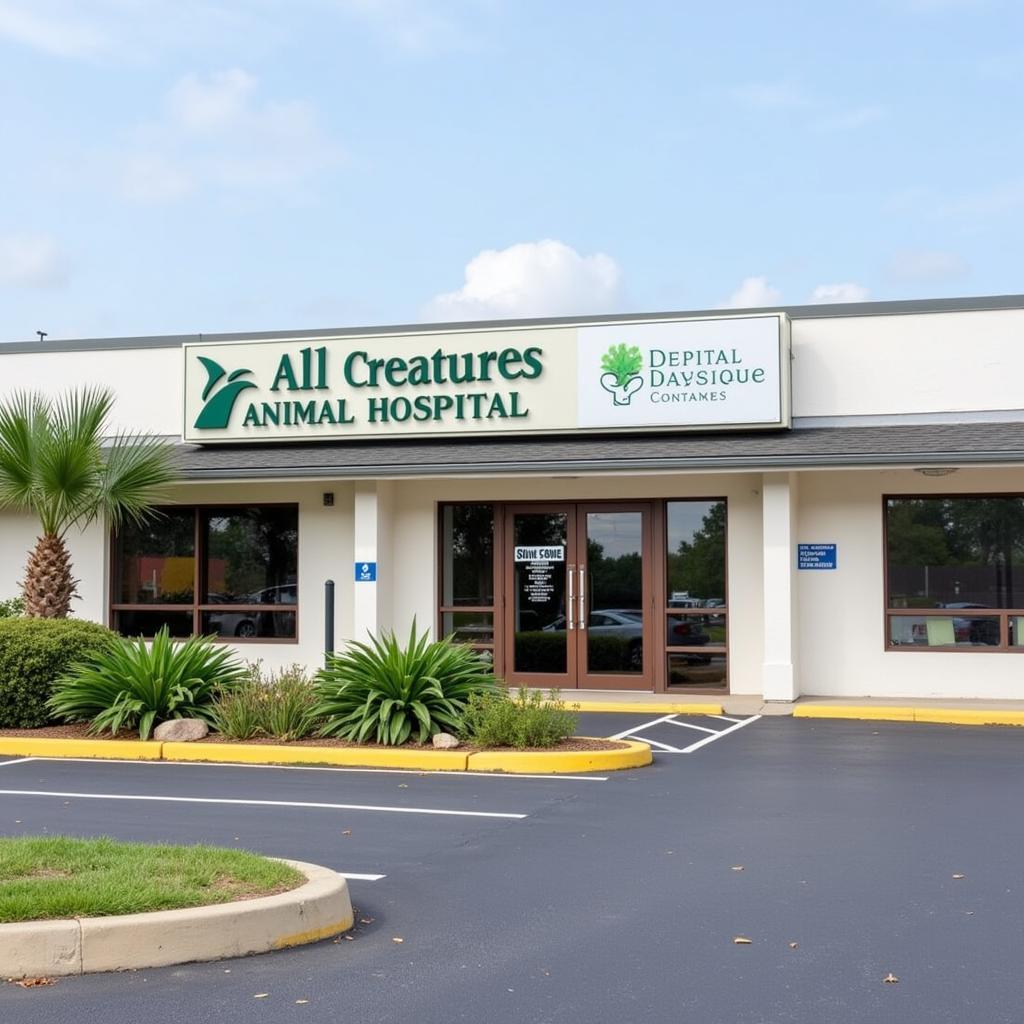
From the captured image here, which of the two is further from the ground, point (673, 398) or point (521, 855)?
point (673, 398)

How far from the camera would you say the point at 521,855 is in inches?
342

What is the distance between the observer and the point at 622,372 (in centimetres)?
1877

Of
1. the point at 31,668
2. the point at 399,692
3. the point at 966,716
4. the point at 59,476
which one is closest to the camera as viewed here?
the point at 399,692

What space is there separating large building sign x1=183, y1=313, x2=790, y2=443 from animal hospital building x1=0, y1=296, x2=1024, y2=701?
31 millimetres

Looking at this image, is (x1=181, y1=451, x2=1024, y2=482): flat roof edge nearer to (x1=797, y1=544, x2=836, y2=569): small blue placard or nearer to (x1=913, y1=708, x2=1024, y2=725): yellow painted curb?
(x1=797, y1=544, x2=836, y2=569): small blue placard

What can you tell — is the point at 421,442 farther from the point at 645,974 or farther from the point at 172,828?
the point at 645,974

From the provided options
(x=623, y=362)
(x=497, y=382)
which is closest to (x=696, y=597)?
(x=623, y=362)

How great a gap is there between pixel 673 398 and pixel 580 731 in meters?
5.50

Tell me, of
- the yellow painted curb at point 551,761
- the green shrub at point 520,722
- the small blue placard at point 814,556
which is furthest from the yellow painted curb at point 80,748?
the small blue placard at point 814,556

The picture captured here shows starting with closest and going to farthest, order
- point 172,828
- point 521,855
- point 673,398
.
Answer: point 521,855
point 172,828
point 673,398

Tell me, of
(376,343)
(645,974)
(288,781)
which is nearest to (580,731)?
(288,781)

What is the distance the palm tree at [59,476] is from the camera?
52.7 ft

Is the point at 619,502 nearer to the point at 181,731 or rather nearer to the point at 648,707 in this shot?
the point at 648,707

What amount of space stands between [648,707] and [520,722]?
4.56 m
